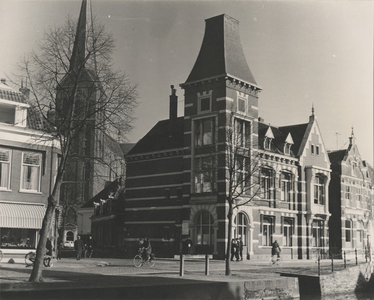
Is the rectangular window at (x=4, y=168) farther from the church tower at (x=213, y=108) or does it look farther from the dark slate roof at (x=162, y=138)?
the dark slate roof at (x=162, y=138)

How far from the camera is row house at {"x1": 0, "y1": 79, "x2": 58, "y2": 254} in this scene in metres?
28.1

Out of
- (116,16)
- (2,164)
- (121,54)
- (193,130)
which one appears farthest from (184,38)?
(193,130)

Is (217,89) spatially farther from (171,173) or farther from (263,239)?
(263,239)

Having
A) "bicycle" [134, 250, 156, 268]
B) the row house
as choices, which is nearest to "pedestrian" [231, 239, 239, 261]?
"bicycle" [134, 250, 156, 268]

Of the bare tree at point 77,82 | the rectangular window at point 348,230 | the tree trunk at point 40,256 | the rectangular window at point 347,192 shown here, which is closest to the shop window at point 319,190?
the rectangular window at point 347,192

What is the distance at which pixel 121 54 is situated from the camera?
2470cm

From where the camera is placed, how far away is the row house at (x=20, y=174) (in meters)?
28.1

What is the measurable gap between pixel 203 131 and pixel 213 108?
213cm

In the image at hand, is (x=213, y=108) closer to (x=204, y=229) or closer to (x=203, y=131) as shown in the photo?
(x=203, y=131)

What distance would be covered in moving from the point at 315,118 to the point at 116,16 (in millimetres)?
32645

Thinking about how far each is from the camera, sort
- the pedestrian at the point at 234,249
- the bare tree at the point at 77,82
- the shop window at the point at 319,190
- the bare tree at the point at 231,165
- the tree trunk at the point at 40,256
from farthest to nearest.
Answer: the shop window at the point at 319,190 → the pedestrian at the point at 234,249 → the bare tree at the point at 231,165 → the bare tree at the point at 77,82 → the tree trunk at the point at 40,256

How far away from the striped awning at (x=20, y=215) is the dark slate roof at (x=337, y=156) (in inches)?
1319

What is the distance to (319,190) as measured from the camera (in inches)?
1944

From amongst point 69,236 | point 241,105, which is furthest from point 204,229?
point 69,236
